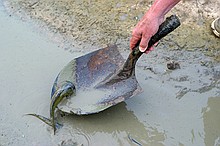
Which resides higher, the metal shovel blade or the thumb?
the thumb

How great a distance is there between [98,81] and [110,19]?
3.84 ft

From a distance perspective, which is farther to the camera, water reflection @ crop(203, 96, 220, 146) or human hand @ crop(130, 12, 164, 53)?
water reflection @ crop(203, 96, 220, 146)

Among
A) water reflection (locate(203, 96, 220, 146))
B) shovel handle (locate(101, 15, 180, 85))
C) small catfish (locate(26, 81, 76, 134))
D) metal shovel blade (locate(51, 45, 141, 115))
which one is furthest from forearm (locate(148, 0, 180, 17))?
water reflection (locate(203, 96, 220, 146))

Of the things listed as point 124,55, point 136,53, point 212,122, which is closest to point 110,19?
point 124,55

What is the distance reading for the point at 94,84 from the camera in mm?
3328

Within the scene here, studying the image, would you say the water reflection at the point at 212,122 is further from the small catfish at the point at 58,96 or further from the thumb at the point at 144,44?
the small catfish at the point at 58,96

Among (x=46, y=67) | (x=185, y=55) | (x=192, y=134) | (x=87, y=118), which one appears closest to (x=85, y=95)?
(x=87, y=118)

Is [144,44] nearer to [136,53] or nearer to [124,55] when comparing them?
[136,53]

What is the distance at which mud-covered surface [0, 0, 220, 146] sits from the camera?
126 inches

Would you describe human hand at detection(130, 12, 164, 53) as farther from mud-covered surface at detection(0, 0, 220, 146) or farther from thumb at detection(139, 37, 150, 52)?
mud-covered surface at detection(0, 0, 220, 146)

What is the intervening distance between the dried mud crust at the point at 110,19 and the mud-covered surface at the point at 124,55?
0.03 feet

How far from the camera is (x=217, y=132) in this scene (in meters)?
3.22

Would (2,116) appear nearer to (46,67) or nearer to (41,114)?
(41,114)

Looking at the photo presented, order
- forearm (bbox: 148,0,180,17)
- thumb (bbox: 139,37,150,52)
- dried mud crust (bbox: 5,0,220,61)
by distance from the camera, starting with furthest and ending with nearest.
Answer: dried mud crust (bbox: 5,0,220,61), thumb (bbox: 139,37,150,52), forearm (bbox: 148,0,180,17)
